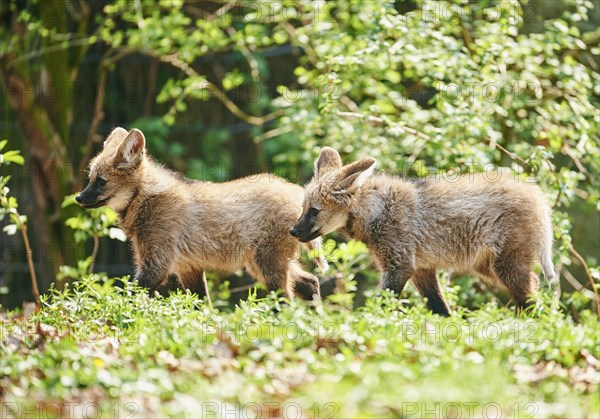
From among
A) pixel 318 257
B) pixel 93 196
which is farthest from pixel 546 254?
pixel 93 196

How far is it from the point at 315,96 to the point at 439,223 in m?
2.78

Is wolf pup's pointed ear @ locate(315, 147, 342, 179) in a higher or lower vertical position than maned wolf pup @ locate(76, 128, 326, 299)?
higher

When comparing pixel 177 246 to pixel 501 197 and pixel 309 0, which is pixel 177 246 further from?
pixel 309 0

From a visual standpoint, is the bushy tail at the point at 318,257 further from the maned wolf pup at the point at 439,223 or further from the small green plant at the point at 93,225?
the small green plant at the point at 93,225

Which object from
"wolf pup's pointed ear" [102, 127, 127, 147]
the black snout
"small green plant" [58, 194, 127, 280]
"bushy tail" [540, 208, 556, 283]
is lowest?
"small green plant" [58, 194, 127, 280]

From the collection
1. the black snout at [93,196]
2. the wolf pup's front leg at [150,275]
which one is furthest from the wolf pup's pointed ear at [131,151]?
the wolf pup's front leg at [150,275]

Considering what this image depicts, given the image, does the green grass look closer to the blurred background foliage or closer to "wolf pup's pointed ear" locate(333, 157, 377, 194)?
the blurred background foliage

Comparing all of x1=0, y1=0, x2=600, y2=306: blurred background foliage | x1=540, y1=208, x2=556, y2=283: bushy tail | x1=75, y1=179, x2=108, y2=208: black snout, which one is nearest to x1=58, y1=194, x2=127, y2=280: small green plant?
x1=0, y1=0, x2=600, y2=306: blurred background foliage

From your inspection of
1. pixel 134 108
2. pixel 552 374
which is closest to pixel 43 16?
pixel 134 108

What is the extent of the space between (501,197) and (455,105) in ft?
5.24

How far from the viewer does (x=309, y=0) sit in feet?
25.8

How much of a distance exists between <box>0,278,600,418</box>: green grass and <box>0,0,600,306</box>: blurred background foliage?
65 cm

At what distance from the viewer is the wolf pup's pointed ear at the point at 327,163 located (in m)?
5.91

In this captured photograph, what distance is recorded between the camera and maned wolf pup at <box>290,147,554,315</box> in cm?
558
